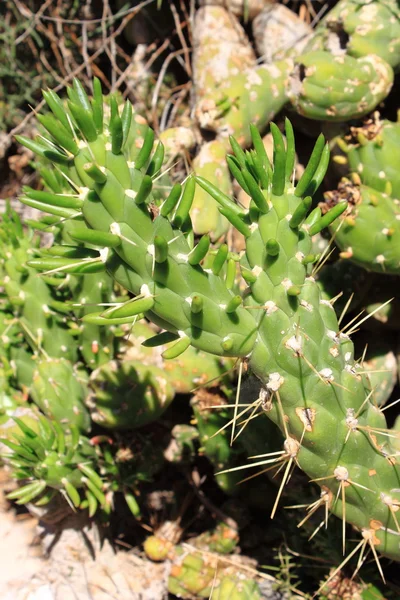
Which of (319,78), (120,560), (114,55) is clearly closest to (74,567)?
(120,560)

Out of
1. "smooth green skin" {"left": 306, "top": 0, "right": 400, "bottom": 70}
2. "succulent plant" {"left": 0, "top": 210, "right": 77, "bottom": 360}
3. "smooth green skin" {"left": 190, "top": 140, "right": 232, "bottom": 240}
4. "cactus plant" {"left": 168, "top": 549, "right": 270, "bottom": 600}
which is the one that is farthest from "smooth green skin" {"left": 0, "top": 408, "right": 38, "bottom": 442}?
"smooth green skin" {"left": 306, "top": 0, "right": 400, "bottom": 70}

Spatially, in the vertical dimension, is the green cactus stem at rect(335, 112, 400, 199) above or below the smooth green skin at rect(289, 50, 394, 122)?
below

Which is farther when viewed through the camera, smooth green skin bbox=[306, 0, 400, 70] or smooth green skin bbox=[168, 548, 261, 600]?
smooth green skin bbox=[306, 0, 400, 70]

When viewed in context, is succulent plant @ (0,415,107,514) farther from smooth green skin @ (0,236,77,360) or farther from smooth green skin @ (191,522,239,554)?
smooth green skin @ (191,522,239,554)

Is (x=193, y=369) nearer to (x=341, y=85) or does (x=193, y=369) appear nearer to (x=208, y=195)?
(x=208, y=195)

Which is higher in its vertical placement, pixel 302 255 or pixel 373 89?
pixel 373 89

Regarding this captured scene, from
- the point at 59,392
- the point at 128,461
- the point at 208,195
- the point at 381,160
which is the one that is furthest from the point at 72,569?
the point at 381,160

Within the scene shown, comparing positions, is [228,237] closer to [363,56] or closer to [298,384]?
[363,56]

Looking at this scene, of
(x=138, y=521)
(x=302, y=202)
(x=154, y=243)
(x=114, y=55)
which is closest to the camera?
(x=154, y=243)
